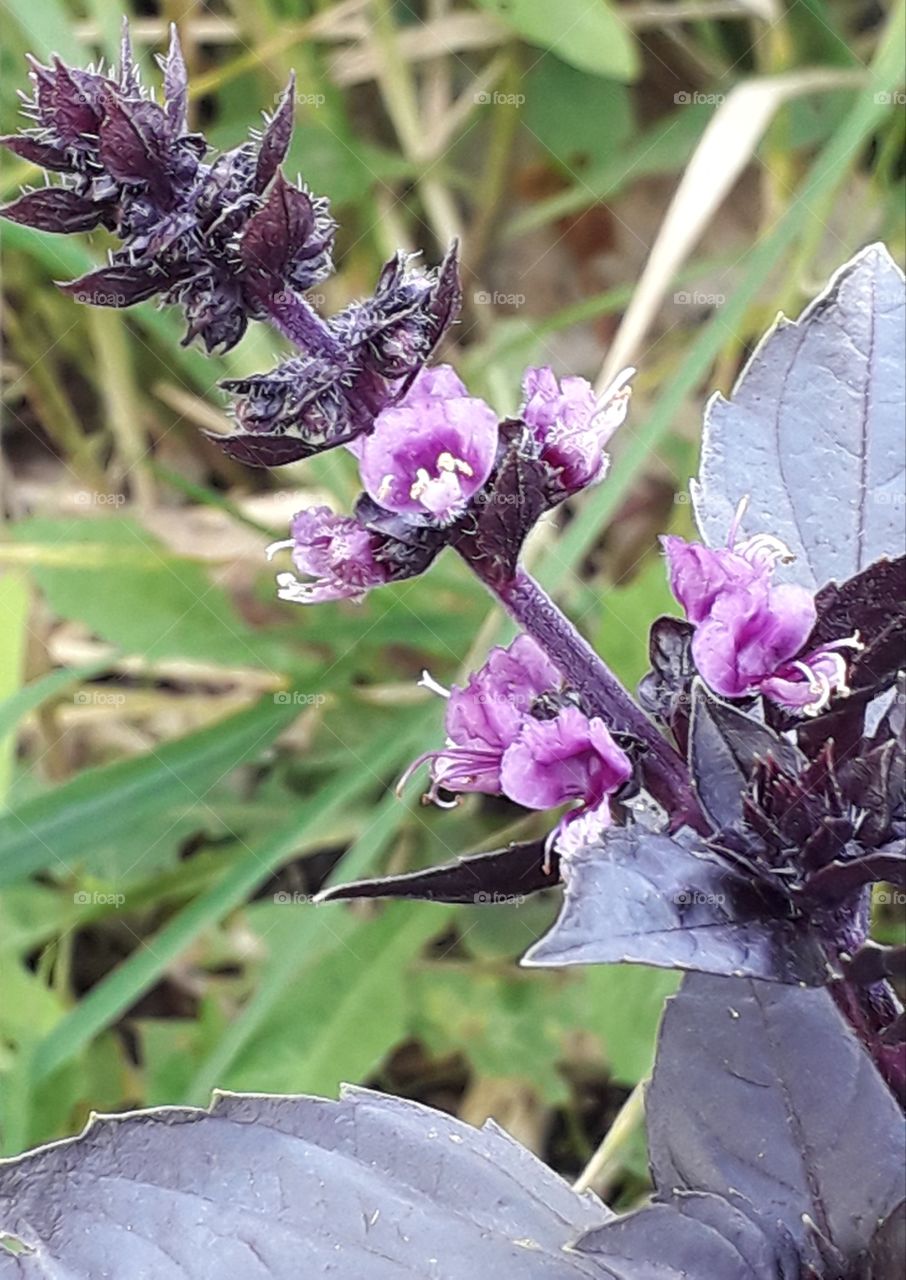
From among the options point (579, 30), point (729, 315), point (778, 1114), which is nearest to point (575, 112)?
point (579, 30)

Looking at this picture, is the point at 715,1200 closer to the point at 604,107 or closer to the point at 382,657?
the point at 382,657

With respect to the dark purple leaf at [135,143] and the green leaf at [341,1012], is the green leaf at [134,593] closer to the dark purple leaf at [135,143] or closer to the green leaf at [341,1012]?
the green leaf at [341,1012]

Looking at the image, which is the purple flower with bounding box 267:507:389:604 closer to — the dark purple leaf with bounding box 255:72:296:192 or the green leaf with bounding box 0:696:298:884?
the dark purple leaf with bounding box 255:72:296:192

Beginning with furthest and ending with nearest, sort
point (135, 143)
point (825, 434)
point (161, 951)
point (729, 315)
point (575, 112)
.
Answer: point (575, 112)
point (729, 315)
point (161, 951)
point (825, 434)
point (135, 143)

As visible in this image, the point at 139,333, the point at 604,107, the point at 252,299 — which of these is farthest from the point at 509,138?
the point at 252,299

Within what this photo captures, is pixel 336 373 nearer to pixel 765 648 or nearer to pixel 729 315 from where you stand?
pixel 765 648

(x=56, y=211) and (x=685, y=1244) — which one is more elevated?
(x=56, y=211)

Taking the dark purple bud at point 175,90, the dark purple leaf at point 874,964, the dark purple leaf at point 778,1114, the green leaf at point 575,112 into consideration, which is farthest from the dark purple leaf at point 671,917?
the green leaf at point 575,112
